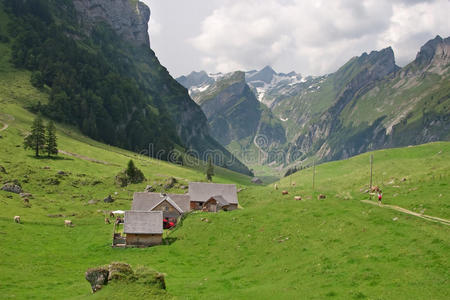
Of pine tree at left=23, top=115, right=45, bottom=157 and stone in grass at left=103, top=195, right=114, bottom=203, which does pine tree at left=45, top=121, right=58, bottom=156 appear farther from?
stone in grass at left=103, top=195, right=114, bottom=203

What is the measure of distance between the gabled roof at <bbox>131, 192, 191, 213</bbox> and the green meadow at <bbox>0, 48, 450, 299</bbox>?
345 inches

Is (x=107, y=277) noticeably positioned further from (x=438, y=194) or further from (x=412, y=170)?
(x=412, y=170)

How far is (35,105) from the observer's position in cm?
18362

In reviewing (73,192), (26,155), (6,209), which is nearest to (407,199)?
(6,209)

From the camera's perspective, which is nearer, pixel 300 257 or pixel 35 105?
pixel 300 257

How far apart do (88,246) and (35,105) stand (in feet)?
518

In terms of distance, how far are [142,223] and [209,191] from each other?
112 ft

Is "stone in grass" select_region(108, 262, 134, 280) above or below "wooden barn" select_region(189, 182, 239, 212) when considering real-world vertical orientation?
below

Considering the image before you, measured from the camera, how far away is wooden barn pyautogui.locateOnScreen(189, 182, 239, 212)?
82.4 m

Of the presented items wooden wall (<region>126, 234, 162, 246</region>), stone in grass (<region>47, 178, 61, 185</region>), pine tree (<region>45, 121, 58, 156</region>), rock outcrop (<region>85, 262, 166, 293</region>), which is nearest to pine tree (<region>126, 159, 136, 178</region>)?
stone in grass (<region>47, 178, 61, 185</region>)

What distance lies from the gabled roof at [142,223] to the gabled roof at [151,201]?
59.3 feet

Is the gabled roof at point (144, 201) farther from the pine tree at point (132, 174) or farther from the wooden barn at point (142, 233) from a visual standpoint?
the pine tree at point (132, 174)

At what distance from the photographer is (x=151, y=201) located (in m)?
81.1

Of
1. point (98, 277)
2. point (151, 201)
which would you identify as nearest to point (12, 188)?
point (151, 201)
